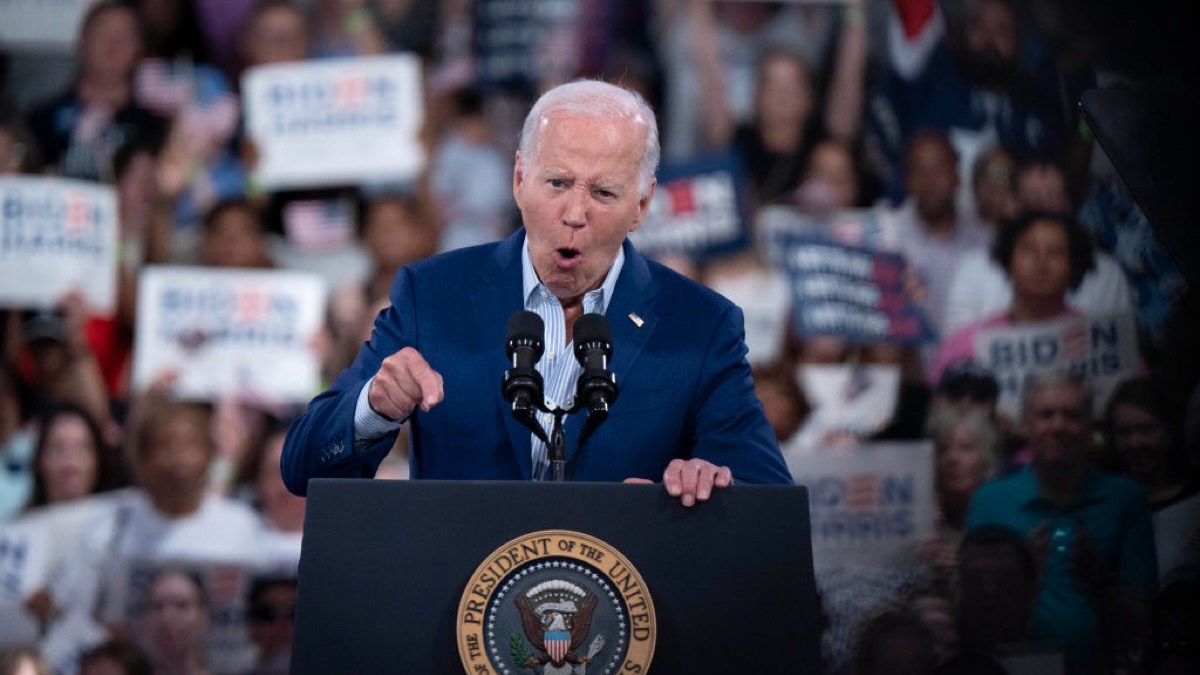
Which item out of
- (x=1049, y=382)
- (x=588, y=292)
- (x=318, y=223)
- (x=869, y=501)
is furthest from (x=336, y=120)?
(x=588, y=292)

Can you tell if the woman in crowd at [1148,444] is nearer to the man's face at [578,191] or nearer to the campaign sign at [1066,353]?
the campaign sign at [1066,353]

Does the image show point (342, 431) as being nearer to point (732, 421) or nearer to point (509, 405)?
point (509, 405)

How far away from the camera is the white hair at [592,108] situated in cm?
246

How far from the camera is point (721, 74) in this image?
19.0 ft

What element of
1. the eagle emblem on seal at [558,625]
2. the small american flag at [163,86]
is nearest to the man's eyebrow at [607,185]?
the eagle emblem on seal at [558,625]

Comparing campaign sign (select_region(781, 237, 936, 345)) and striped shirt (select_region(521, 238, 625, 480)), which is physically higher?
campaign sign (select_region(781, 237, 936, 345))

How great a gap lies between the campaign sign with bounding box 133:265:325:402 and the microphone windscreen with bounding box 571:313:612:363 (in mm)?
3561

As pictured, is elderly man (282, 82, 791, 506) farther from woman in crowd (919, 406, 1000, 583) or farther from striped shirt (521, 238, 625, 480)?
woman in crowd (919, 406, 1000, 583)

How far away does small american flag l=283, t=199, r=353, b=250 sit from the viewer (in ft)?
18.5

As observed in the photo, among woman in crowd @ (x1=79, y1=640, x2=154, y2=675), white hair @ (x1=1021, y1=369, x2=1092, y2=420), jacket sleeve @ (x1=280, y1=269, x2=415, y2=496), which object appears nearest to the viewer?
jacket sleeve @ (x1=280, y1=269, x2=415, y2=496)

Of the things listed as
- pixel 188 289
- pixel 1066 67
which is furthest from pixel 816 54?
pixel 188 289

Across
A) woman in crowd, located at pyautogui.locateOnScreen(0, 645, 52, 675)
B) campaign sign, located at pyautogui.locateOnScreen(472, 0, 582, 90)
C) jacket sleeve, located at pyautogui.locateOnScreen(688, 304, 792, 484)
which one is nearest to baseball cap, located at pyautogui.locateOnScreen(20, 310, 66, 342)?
woman in crowd, located at pyautogui.locateOnScreen(0, 645, 52, 675)

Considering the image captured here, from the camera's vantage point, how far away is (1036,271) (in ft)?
18.1

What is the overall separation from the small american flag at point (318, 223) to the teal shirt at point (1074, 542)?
8.94 ft
